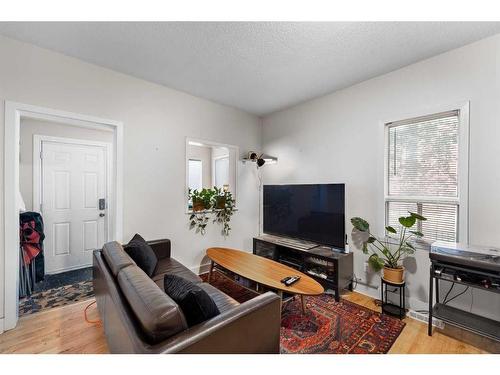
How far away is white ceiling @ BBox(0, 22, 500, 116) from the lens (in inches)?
73.4

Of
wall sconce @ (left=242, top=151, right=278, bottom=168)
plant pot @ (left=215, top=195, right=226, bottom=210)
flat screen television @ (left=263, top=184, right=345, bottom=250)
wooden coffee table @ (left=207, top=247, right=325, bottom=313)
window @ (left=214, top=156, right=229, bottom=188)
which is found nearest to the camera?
wooden coffee table @ (left=207, top=247, right=325, bottom=313)

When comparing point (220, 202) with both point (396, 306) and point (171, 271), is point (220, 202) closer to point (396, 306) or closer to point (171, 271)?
point (171, 271)

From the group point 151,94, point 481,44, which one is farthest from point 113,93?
point 481,44

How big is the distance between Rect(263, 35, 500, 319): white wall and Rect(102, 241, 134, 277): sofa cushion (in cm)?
254

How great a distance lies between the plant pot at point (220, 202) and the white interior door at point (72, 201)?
1921mm

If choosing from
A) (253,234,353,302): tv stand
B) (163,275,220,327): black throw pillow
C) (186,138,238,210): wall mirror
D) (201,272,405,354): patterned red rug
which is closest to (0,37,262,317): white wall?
(253,234,353,302): tv stand

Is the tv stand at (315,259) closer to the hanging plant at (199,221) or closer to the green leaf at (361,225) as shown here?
the green leaf at (361,225)

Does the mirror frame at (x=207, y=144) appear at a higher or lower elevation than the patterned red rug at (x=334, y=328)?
higher

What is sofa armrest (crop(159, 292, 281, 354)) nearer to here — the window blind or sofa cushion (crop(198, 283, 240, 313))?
sofa cushion (crop(198, 283, 240, 313))

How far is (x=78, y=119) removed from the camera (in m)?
2.38

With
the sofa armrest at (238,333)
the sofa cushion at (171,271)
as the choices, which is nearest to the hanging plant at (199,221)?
the sofa cushion at (171,271)

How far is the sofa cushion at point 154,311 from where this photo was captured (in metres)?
1.03

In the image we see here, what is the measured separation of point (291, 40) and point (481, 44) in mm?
1674
